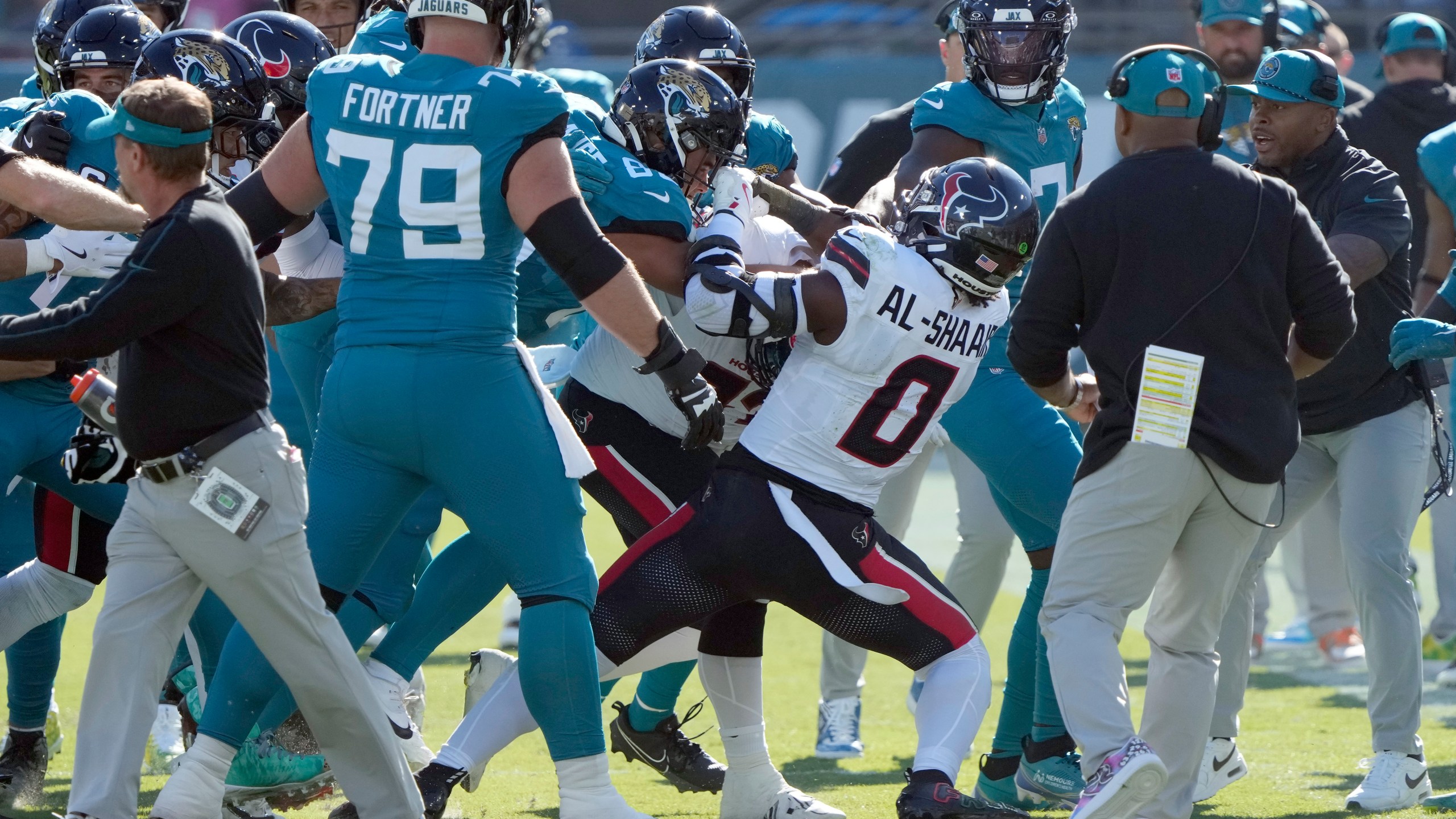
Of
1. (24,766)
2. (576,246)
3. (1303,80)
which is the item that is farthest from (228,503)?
(1303,80)

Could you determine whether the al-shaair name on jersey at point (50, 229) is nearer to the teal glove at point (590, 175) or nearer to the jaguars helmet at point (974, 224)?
the teal glove at point (590, 175)

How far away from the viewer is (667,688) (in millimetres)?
4805

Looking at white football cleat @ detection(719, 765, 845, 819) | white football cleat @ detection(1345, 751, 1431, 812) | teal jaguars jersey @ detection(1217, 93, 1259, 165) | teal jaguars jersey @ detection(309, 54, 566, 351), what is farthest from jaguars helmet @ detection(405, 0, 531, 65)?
teal jaguars jersey @ detection(1217, 93, 1259, 165)

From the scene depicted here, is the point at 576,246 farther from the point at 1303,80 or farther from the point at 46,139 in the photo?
the point at 1303,80

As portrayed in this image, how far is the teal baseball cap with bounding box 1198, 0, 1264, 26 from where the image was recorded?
7062 millimetres

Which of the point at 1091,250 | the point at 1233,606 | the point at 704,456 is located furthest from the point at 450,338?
the point at 1233,606

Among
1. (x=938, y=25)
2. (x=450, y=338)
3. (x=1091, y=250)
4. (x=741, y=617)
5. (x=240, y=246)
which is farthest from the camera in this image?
(x=938, y=25)

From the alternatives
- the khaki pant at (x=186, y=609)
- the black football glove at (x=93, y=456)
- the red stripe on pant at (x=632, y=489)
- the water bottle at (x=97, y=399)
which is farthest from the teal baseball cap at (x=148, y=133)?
the red stripe on pant at (x=632, y=489)

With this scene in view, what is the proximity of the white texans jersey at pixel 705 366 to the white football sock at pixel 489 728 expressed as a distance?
79 cm

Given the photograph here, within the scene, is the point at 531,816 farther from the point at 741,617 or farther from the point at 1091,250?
the point at 1091,250

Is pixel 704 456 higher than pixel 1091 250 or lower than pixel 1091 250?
lower

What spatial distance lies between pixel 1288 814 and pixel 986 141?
2.19 m

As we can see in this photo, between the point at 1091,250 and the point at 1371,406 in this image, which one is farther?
the point at 1371,406

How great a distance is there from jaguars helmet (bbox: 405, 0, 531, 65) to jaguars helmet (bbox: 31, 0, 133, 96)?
2.02 metres
